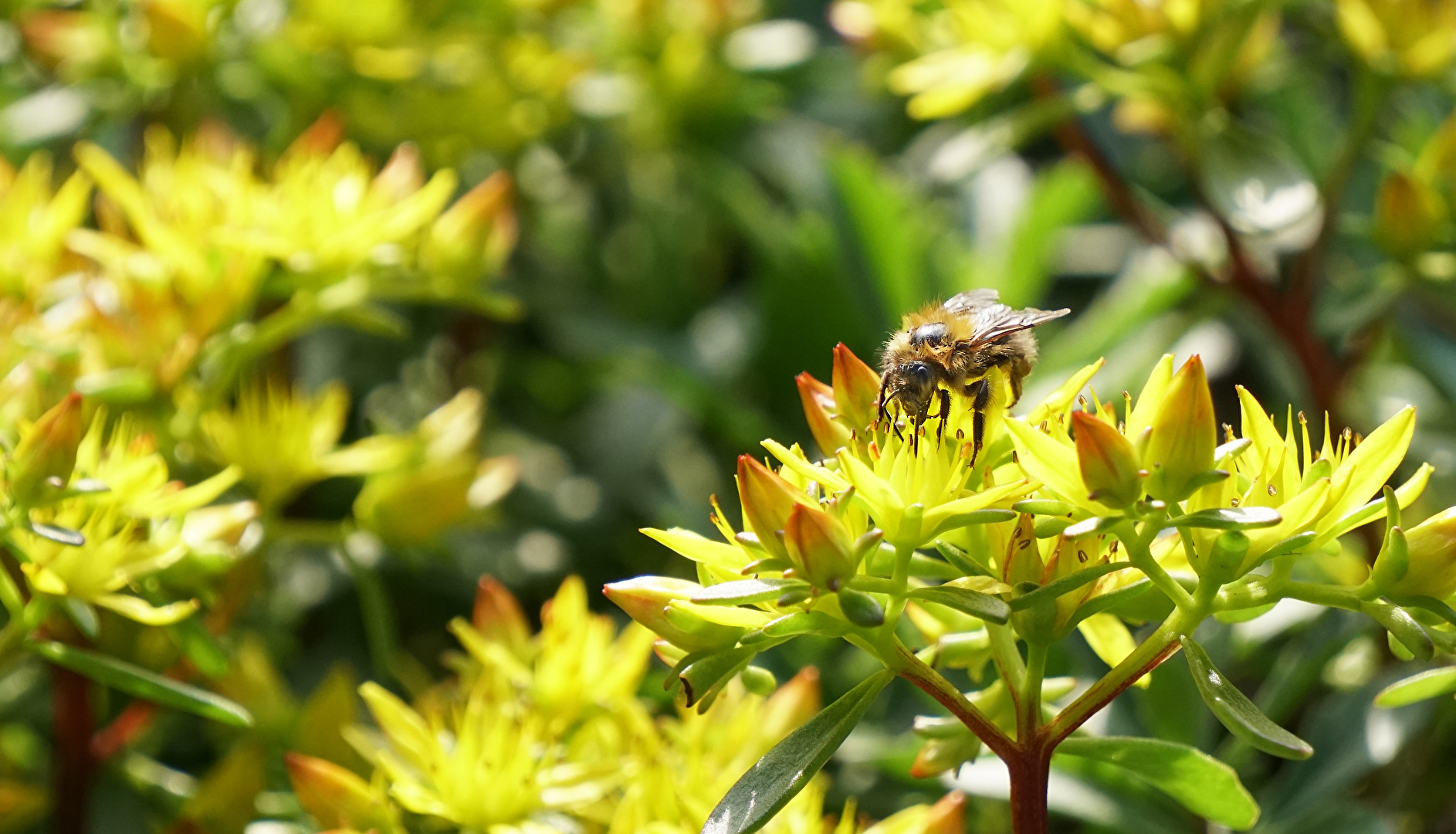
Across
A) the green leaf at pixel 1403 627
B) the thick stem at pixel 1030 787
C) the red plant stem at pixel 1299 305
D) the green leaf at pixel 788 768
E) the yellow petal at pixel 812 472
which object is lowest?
the red plant stem at pixel 1299 305

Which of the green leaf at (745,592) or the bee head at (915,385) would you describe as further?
the bee head at (915,385)

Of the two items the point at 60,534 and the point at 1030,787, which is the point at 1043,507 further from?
the point at 60,534

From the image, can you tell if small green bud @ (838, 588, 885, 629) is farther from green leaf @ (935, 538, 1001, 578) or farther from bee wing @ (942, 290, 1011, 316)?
bee wing @ (942, 290, 1011, 316)

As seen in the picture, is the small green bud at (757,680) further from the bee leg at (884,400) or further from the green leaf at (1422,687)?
the green leaf at (1422,687)

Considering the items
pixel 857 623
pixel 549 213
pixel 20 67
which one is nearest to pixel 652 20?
pixel 549 213

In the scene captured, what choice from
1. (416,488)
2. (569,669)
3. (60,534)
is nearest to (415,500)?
(416,488)

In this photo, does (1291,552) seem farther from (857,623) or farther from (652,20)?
(652,20)

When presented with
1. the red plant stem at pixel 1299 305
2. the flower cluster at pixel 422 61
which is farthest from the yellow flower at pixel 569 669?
the flower cluster at pixel 422 61

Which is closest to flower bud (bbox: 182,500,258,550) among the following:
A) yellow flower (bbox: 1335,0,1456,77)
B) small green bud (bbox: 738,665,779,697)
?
small green bud (bbox: 738,665,779,697)
